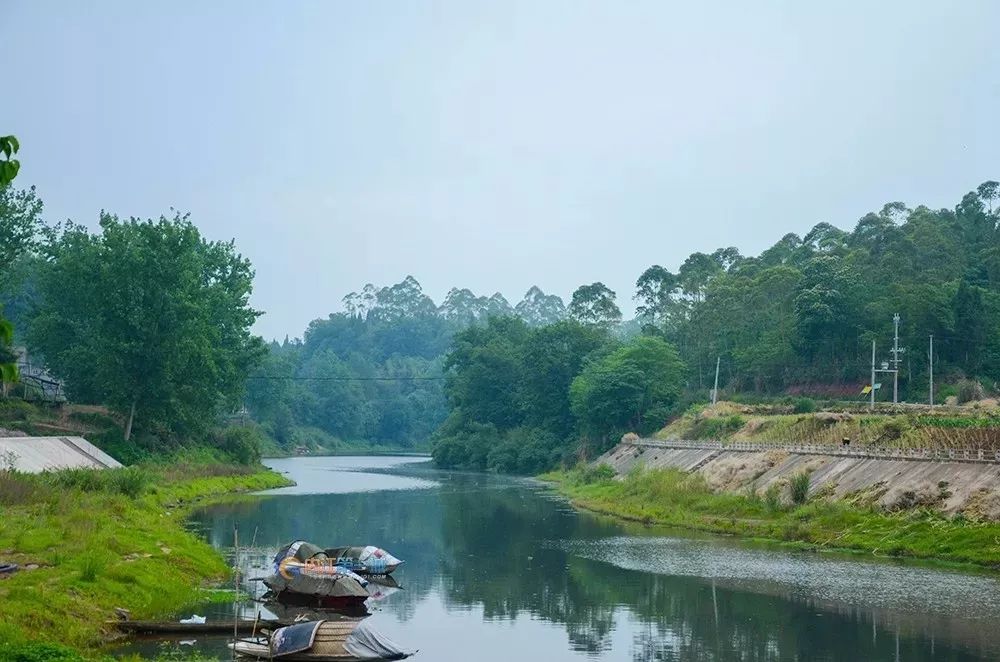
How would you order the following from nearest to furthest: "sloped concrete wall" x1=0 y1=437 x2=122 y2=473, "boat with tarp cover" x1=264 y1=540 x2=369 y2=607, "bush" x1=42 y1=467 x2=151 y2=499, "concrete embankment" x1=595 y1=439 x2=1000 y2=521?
"boat with tarp cover" x1=264 y1=540 x2=369 y2=607
"concrete embankment" x1=595 y1=439 x2=1000 y2=521
"bush" x1=42 y1=467 x2=151 y2=499
"sloped concrete wall" x1=0 y1=437 x2=122 y2=473

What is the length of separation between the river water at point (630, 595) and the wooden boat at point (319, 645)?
5.07ft

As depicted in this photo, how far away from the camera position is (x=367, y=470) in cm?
13800

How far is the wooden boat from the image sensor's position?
3047 cm

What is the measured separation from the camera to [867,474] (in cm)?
6147

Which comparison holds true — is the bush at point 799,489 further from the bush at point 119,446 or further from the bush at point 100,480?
the bush at point 119,446

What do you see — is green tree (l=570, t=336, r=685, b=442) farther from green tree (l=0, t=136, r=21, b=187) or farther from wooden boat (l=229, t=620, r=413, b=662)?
green tree (l=0, t=136, r=21, b=187)

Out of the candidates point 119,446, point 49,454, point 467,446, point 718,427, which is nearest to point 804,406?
point 718,427

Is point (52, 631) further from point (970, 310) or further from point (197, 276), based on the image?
point (970, 310)

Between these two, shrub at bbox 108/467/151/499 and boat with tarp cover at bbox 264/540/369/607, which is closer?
boat with tarp cover at bbox 264/540/369/607

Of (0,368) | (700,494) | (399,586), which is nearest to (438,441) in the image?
(700,494)

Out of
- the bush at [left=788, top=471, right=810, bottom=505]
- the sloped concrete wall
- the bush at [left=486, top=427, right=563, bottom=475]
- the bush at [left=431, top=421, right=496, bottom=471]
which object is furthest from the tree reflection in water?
the bush at [left=431, top=421, right=496, bottom=471]

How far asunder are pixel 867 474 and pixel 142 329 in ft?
171

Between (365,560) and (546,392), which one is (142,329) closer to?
(365,560)

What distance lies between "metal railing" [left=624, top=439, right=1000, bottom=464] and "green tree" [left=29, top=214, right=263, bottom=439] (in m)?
39.3
